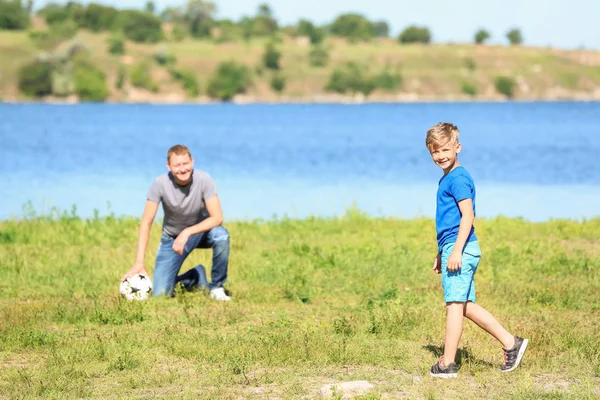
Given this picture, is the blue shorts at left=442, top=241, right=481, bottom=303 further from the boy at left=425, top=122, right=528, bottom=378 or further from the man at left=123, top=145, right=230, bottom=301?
the man at left=123, top=145, right=230, bottom=301

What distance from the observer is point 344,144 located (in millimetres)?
54875

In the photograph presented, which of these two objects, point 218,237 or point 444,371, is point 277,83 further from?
point 444,371

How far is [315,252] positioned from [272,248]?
97cm

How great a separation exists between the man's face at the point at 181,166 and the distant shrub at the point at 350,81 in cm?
17862

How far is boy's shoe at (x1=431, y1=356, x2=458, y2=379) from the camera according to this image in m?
6.89

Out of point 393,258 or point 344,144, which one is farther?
point 344,144

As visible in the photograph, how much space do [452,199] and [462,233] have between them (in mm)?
300

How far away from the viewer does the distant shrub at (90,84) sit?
533 feet

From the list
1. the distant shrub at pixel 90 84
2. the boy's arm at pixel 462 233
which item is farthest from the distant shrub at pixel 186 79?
the boy's arm at pixel 462 233

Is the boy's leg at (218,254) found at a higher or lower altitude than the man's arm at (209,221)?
lower

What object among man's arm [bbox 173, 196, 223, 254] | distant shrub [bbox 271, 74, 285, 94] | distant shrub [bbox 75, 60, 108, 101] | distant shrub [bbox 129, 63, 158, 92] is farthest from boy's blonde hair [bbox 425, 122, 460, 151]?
distant shrub [bbox 271, 74, 285, 94]

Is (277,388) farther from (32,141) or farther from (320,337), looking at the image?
(32,141)

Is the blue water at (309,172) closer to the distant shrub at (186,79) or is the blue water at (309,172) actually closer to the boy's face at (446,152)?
the boy's face at (446,152)

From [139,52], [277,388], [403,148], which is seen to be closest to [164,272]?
[277,388]
